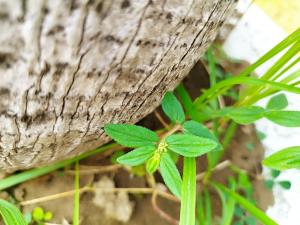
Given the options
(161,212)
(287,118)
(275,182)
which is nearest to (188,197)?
(287,118)

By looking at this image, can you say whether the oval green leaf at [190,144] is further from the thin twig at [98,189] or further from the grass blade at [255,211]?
the thin twig at [98,189]

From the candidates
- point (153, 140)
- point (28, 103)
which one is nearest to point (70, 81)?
point (28, 103)

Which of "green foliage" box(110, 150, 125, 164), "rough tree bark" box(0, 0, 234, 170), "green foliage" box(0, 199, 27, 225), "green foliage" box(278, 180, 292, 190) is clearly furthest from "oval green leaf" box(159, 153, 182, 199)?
"green foliage" box(278, 180, 292, 190)

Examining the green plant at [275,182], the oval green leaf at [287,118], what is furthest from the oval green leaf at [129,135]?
the green plant at [275,182]

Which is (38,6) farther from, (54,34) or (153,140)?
(153,140)

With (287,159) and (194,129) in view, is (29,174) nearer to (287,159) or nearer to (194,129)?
(194,129)

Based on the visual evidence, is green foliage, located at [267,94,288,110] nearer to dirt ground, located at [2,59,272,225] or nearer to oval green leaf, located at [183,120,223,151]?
oval green leaf, located at [183,120,223,151]
